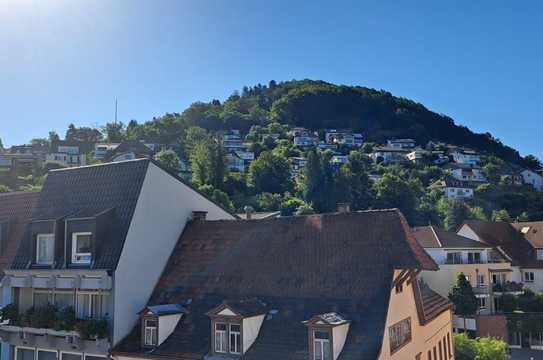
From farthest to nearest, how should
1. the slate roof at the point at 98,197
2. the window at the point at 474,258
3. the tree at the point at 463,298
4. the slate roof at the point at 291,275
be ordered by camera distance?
the window at the point at 474,258, the tree at the point at 463,298, the slate roof at the point at 98,197, the slate roof at the point at 291,275

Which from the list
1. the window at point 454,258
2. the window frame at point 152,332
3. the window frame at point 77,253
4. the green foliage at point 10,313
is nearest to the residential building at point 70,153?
the window at point 454,258

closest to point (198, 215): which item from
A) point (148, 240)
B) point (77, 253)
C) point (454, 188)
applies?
point (148, 240)

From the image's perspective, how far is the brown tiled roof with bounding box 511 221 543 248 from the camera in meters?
60.8

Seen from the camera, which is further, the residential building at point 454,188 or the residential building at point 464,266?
the residential building at point 454,188

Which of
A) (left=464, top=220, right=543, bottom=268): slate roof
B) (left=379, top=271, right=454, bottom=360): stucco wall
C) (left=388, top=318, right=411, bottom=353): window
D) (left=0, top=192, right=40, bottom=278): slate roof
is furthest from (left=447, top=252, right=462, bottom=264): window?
(left=0, top=192, right=40, bottom=278): slate roof

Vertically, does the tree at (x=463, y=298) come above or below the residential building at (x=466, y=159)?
below

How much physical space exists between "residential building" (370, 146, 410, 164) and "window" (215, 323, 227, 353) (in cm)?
17504

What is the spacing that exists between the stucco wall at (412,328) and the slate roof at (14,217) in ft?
59.7

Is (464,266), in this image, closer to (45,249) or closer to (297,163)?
(45,249)

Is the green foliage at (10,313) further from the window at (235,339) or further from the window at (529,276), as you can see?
the window at (529,276)

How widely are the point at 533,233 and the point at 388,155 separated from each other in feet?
426

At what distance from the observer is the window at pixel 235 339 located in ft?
53.8

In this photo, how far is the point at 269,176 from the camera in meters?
117

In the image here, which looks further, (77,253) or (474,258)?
(474,258)
